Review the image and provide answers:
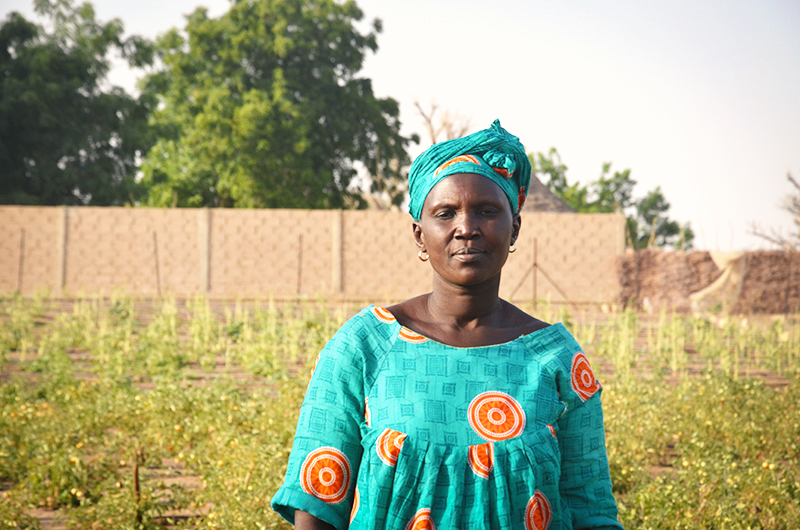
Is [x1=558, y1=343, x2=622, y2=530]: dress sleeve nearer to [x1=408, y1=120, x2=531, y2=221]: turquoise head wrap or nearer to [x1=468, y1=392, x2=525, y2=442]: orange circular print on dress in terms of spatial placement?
[x1=468, y1=392, x2=525, y2=442]: orange circular print on dress

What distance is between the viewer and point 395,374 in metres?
1.49

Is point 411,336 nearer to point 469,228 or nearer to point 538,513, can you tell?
point 469,228

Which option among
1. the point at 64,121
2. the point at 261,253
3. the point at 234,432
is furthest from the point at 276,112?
the point at 234,432

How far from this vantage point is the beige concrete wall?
1688 centimetres

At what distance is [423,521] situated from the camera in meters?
1.41

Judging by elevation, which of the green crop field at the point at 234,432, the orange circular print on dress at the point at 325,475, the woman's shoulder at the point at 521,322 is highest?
the woman's shoulder at the point at 521,322

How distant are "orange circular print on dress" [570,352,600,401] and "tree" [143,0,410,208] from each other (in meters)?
23.5

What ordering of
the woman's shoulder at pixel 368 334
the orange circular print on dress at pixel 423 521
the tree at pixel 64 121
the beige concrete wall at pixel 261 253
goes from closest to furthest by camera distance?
the orange circular print on dress at pixel 423 521 → the woman's shoulder at pixel 368 334 → the beige concrete wall at pixel 261 253 → the tree at pixel 64 121

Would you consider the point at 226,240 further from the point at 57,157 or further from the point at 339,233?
the point at 57,157

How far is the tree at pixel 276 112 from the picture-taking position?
984 inches

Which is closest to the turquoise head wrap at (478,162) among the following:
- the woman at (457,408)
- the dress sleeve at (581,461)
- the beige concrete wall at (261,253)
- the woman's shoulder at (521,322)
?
the woman at (457,408)

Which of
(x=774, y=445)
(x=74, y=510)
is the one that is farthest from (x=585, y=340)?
(x=74, y=510)

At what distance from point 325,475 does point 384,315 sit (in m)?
0.37

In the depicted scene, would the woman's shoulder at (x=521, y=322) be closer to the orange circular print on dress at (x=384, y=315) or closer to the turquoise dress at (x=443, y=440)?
the turquoise dress at (x=443, y=440)
